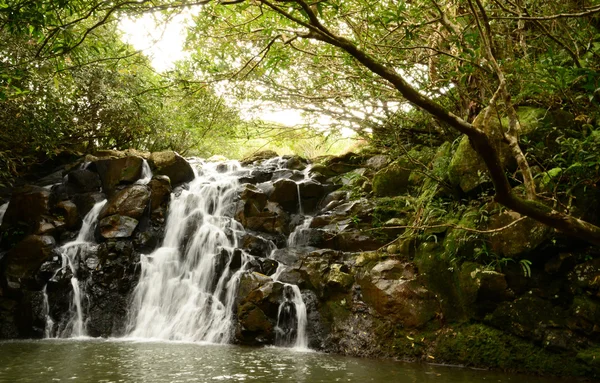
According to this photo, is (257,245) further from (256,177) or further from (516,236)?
(516,236)

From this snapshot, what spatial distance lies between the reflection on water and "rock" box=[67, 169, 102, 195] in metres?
5.49

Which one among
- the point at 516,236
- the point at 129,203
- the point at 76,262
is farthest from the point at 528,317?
the point at 129,203

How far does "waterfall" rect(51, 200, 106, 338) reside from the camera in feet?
26.1

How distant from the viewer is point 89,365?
16.8 ft

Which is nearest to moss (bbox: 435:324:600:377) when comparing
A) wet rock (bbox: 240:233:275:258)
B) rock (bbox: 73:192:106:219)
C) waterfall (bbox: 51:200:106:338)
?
wet rock (bbox: 240:233:275:258)

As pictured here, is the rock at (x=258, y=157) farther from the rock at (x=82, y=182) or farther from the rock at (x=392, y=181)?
the rock at (x=392, y=181)

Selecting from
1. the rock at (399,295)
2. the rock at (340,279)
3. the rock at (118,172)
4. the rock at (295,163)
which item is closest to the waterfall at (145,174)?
the rock at (118,172)

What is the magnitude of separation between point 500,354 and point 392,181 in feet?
13.7

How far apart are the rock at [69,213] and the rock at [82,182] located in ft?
3.72

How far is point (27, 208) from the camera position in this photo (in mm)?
9789

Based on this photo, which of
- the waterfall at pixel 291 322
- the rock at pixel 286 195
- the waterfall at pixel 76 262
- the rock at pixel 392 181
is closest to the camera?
the waterfall at pixel 291 322

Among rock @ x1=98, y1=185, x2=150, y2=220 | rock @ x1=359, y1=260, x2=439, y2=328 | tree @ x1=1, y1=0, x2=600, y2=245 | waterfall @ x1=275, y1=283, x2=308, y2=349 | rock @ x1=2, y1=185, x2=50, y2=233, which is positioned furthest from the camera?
rock @ x1=98, y1=185, x2=150, y2=220

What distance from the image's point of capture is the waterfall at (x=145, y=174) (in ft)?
37.3

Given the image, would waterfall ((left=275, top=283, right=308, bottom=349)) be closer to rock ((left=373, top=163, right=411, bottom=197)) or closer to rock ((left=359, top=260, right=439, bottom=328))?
rock ((left=359, top=260, right=439, bottom=328))
